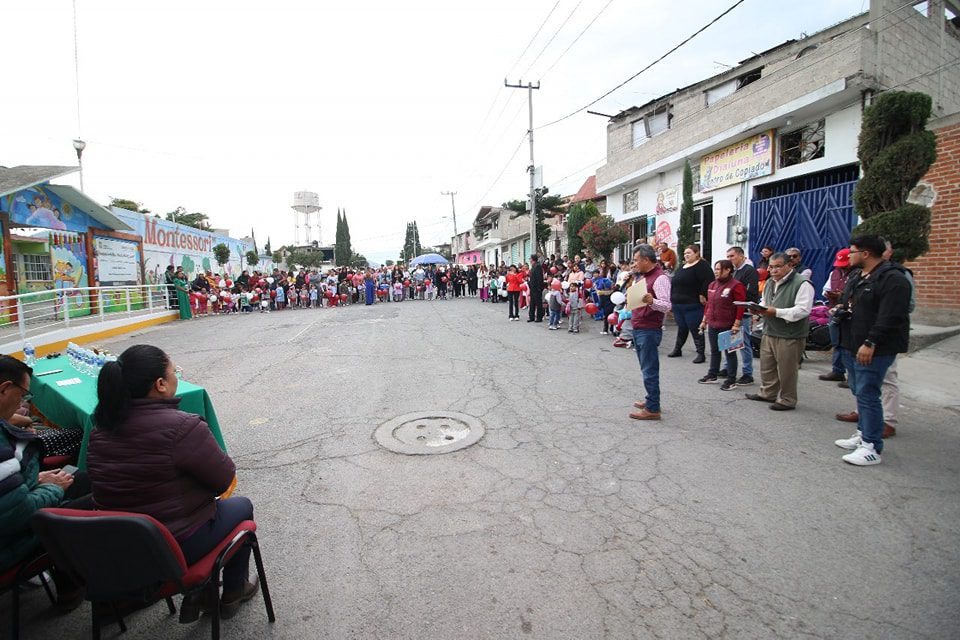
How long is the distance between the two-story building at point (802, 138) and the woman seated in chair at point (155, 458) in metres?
13.6

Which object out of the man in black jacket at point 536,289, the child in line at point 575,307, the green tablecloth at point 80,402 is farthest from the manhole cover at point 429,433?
the man in black jacket at point 536,289

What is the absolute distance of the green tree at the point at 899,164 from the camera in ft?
23.3

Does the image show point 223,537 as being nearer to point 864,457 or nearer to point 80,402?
point 80,402

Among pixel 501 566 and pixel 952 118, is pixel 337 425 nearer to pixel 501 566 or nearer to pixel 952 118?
pixel 501 566

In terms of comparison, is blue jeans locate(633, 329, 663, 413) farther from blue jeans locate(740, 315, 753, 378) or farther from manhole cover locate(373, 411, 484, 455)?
blue jeans locate(740, 315, 753, 378)

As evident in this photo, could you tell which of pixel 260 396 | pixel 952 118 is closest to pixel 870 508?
pixel 260 396

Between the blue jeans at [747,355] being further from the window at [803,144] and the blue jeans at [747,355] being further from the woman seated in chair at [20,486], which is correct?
the window at [803,144]

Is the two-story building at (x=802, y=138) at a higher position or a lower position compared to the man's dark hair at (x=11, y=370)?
higher

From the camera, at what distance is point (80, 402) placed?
3.35 meters

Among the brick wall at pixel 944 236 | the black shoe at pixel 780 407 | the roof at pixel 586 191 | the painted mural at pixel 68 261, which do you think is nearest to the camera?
the black shoe at pixel 780 407

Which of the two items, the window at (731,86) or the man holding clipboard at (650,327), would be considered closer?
the man holding clipboard at (650,327)

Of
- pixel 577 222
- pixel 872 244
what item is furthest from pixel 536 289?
pixel 872 244

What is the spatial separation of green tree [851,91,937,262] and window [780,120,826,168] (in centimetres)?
518

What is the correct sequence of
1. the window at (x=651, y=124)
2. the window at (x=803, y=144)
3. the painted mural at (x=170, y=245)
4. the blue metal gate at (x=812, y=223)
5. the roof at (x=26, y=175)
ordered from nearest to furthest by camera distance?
the blue metal gate at (x=812, y=223), the window at (x=803, y=144), the roof at (x=26, y=175), the painted mural at (x=170, y=245), the window at (x=651, y=124)
